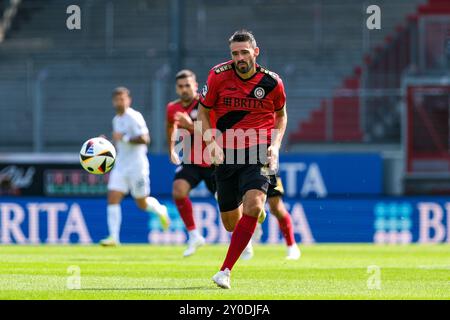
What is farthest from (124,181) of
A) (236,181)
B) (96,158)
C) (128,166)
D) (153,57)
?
(236,181)

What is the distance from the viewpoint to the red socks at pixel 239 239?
9.77 m

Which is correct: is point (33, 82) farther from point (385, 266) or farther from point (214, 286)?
point (214, 286)

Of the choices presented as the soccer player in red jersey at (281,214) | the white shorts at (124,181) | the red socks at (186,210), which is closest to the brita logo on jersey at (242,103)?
the soccer player in red jersey at (281,214)

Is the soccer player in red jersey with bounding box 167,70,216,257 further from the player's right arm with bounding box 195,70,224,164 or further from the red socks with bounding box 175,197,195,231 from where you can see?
the player's right arm with bounding box 195,70,224,164

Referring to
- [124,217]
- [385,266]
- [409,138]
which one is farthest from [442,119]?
[385,266]

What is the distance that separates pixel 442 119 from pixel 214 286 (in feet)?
41.6

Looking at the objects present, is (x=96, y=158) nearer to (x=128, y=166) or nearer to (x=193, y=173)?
(x=193, y=173)

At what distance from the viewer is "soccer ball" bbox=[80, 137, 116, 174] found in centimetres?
1380

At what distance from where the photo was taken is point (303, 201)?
66.3 ft

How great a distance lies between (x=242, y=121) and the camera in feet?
34.6

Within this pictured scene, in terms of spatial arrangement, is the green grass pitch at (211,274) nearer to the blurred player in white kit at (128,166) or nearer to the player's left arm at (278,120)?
the blurred player in white kit at (128,166)

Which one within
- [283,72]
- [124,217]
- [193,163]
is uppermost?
[283,72]

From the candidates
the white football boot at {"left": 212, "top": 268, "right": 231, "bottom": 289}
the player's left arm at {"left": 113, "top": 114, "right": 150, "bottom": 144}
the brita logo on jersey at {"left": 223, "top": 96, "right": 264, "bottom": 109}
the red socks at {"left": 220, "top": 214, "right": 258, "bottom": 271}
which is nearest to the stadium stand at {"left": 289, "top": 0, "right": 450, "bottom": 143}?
the player's left arm at {"left": 113, "top": 114, "right": 150, "bottom": 144}

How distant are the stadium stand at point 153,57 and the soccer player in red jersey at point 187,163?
21.2ft
